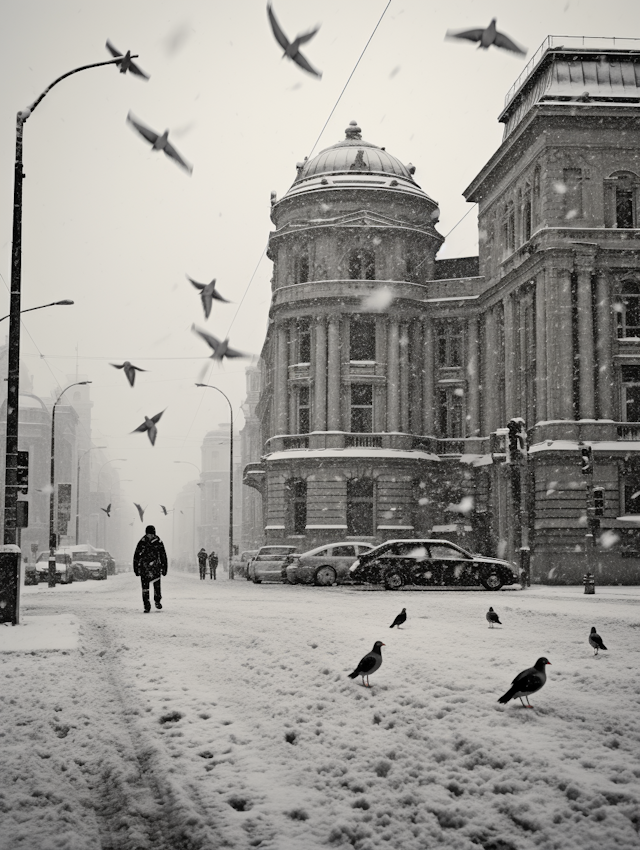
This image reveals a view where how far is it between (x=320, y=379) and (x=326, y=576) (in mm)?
19155

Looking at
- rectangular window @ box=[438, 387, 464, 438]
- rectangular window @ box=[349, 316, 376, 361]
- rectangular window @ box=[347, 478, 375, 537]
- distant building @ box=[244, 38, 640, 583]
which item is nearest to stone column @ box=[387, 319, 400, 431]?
distant building @ box=[244, 38, 640, 583]

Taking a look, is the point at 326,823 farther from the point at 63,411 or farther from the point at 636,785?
the point at 63,411

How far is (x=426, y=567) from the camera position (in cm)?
2981

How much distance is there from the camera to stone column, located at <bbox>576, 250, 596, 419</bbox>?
39.8 meters

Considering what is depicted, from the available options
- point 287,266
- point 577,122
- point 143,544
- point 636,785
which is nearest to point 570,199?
point 577,122

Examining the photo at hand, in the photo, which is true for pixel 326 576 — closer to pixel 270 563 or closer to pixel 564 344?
pixel 270 563

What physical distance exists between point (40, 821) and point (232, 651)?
7.11 metres

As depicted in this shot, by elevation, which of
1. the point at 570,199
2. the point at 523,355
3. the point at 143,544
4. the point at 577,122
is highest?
the point at 577,122

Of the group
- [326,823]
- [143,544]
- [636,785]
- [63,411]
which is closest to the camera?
[326,823]

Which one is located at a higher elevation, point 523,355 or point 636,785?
point 523,355

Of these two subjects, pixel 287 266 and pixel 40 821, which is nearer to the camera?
pixel 40 821

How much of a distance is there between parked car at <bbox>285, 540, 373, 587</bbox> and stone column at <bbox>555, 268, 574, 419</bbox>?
11.2 meters

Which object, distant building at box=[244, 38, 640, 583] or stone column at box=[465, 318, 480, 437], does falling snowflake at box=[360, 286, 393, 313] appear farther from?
stone column at box=[465, 318, 480, 437]

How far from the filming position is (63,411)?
126500 millimetres
